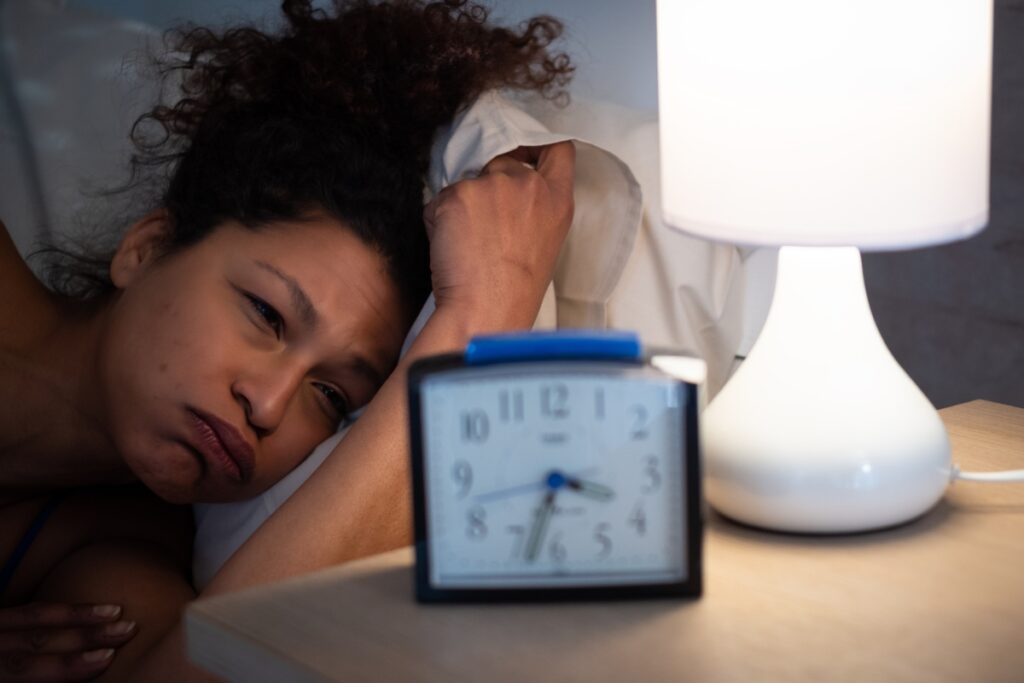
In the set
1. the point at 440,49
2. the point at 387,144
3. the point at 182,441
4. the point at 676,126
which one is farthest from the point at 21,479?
the point at 676,126

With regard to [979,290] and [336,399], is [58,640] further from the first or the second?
[979,290]

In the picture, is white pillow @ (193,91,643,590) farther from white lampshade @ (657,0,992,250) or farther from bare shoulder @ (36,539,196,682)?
white lampshade @ (657,0,992,250)

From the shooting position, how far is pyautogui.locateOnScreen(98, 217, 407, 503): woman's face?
1.18 meters

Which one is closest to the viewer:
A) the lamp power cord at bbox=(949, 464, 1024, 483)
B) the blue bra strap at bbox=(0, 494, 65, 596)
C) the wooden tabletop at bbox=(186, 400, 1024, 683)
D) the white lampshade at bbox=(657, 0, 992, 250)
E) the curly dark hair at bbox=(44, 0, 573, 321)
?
the wooden tabletop at bbox=(186, 400, 1024, 683)

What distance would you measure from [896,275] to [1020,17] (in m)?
0.39

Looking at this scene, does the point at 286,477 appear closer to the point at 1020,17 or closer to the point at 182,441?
the point at 182,441

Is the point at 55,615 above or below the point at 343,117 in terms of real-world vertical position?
below

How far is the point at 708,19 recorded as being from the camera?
789 millimetres

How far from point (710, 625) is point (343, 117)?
0.82 m

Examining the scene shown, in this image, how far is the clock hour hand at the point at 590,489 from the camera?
0.71 m

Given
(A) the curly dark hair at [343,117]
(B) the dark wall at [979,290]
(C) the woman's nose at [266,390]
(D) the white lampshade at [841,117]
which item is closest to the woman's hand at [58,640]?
(C) the woman's nose at [266,390]

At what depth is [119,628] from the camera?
1.23m

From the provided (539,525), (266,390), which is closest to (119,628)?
(266,390)

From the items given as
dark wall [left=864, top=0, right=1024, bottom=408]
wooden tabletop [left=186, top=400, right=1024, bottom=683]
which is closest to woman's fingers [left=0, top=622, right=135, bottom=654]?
wooden tabletop [left=186, top=400, right=1024, bottom=683]
